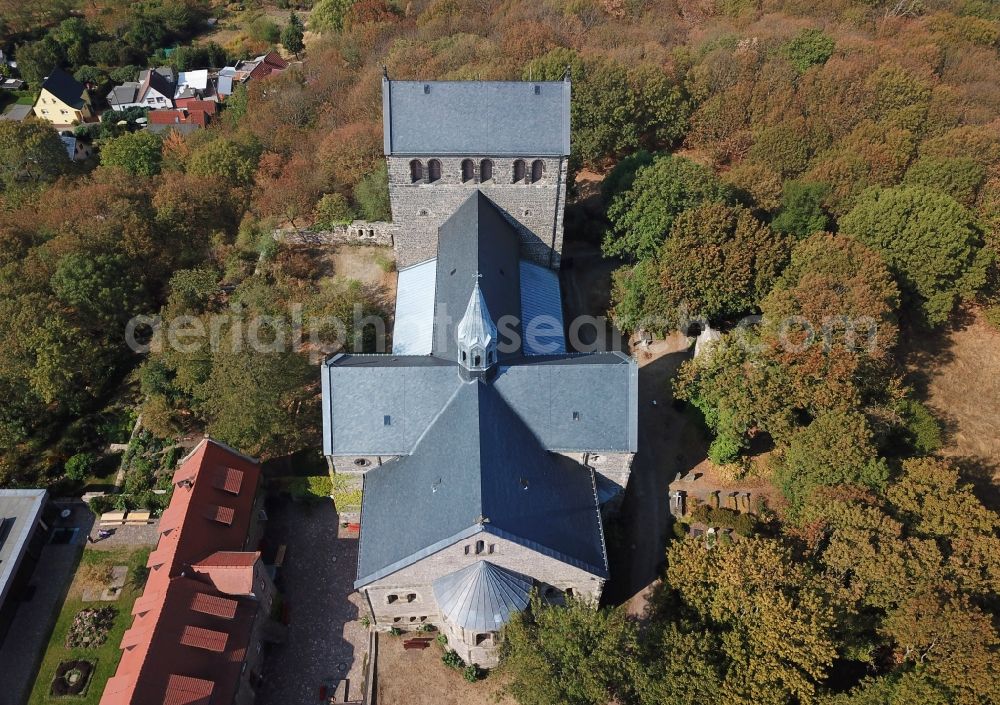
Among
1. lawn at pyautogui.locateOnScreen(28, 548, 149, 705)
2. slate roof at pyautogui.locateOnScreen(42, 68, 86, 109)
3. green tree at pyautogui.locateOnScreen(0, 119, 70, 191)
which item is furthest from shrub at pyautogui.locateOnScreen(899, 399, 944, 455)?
slate roof at pyautogui.locateOnScreen(42, 68, 86, 109)

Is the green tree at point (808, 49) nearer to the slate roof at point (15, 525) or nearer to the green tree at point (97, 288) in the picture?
the green tree at point (97, 288)

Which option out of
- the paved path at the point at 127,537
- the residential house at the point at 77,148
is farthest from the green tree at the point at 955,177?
the residential house at the point at 77,148

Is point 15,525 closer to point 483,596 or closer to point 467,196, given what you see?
point 483,596

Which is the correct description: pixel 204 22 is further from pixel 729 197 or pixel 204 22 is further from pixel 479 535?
pixel 479 535

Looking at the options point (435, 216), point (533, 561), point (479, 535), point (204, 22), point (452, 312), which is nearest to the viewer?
point (479, 535)

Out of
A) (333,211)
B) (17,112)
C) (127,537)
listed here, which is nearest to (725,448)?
(127,537)

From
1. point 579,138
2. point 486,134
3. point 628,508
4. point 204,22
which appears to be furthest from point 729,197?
point 204,22
